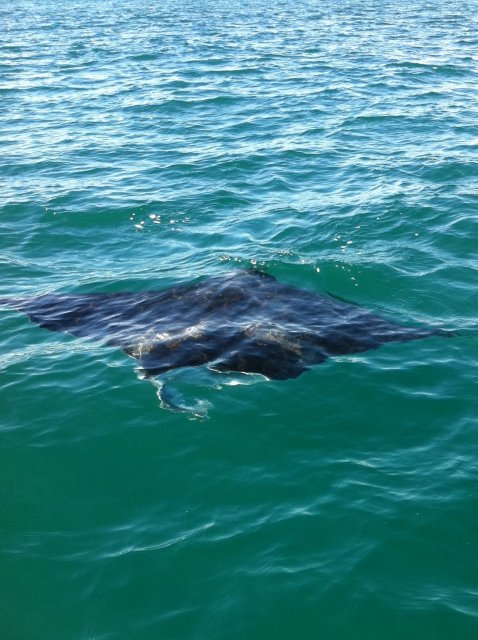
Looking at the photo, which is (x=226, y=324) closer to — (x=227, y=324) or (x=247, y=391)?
(x=227, y=324)

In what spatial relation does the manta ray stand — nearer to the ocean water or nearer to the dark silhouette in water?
the dark silhouette in water

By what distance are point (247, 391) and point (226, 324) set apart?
82.0 inches

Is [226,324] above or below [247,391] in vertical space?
above

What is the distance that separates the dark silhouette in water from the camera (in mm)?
13516

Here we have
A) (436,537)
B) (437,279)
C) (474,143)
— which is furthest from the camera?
(474,143)

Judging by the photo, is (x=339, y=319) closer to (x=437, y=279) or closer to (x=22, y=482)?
(x=437, y=279)

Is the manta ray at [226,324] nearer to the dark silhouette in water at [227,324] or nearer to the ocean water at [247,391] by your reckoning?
the dark silhouette in water at [227,324]

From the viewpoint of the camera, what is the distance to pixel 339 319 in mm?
14789

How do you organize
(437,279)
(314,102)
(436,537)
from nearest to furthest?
(436,537) → (437,279) → (314,102)

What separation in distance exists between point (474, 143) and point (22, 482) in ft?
69.3

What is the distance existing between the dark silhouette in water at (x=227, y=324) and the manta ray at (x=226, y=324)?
0.02 metres

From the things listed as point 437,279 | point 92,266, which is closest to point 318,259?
point 437,279

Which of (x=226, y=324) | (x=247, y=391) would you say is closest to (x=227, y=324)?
(x=226, y=324)

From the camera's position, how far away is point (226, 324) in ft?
47.3
